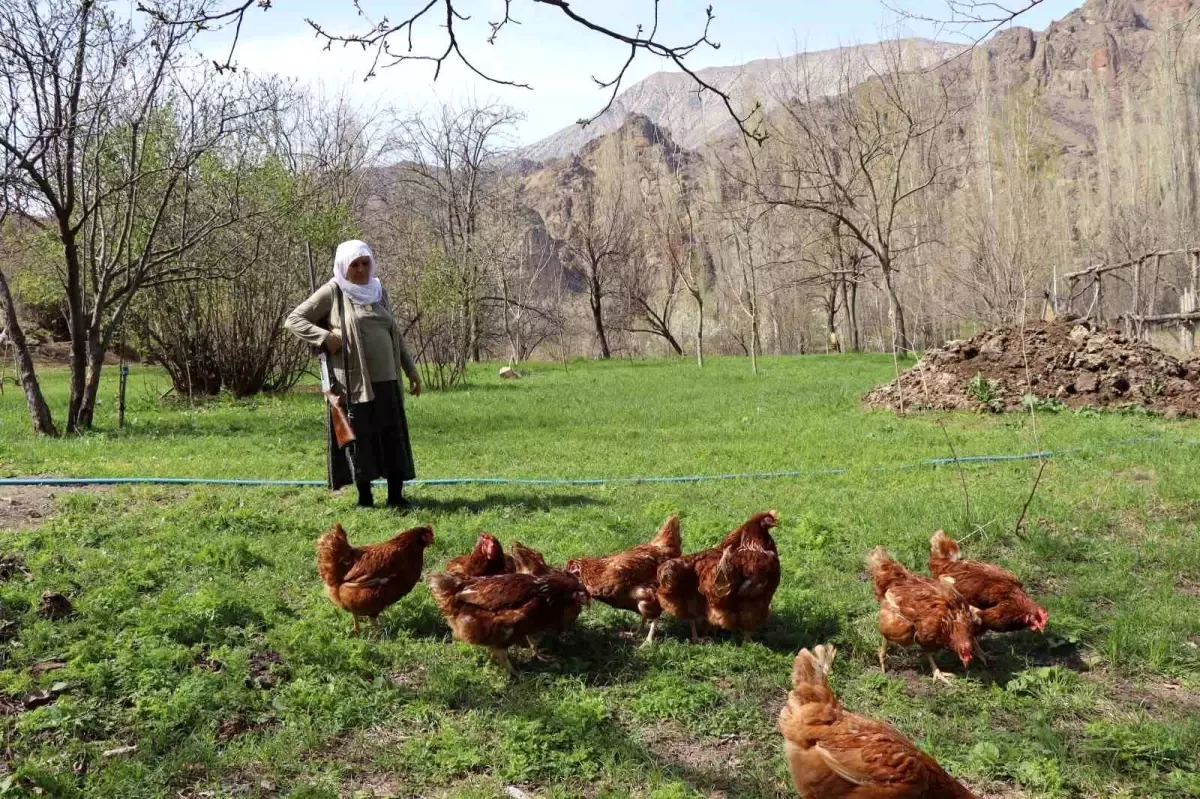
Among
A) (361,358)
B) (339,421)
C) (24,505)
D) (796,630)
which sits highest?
(361,358)

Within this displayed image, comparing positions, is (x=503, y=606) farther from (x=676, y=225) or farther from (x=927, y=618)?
(x=676, y=225)

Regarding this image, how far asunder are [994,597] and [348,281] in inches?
219

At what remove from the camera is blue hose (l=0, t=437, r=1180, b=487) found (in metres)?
8.97

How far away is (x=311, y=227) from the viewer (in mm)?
19719

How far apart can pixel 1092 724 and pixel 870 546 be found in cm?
272

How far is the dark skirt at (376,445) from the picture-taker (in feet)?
24.9

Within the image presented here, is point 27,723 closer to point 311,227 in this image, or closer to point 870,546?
point 870,546

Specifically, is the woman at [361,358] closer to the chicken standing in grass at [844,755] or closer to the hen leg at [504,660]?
the hen leg at [504,660]

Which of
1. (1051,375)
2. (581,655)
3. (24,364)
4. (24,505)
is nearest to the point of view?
(581,655)

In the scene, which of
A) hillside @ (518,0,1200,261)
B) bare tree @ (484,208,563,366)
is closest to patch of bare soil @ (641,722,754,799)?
hillside @ (518,0,1200,261)

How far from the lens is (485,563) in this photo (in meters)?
5.24

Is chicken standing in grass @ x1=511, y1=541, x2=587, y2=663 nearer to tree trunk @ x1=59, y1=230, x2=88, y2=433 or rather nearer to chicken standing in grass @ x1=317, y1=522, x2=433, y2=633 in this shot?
chicken standing in grass @ x1=317, y1=522, x2=433, y2=633

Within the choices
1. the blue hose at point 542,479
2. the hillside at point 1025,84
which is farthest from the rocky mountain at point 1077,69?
the blue hose at point 542,479

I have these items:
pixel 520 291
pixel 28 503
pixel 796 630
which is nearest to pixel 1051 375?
pixel 796 630
